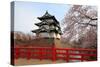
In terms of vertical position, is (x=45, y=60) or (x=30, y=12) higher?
(x=30, y=12)

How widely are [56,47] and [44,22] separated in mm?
309

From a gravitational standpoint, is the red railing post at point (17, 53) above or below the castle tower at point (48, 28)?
below

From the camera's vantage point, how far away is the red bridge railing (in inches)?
87.0

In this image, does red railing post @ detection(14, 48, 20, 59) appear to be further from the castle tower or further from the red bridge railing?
the castle tower

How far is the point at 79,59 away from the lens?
245 cm

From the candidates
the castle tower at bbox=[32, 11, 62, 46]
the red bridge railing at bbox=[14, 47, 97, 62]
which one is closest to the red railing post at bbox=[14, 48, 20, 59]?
the red bridge railing at bbox=[14, 47, 97, 62]

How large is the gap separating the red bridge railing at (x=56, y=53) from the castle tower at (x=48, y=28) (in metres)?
0.12

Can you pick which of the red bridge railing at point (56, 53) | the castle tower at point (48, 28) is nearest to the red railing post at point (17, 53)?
the red bridge railing at point (56, 53)

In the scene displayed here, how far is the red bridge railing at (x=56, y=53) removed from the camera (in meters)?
2.21

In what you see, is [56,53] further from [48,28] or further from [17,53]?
[17,53]

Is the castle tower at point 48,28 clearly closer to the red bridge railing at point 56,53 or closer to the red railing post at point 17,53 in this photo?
the red bridge railing at point 56,53

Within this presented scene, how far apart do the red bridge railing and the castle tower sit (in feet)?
0.40

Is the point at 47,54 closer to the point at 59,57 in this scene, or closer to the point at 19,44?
the point at 59,57

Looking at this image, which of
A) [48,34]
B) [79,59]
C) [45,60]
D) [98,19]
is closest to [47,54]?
[45,60]
